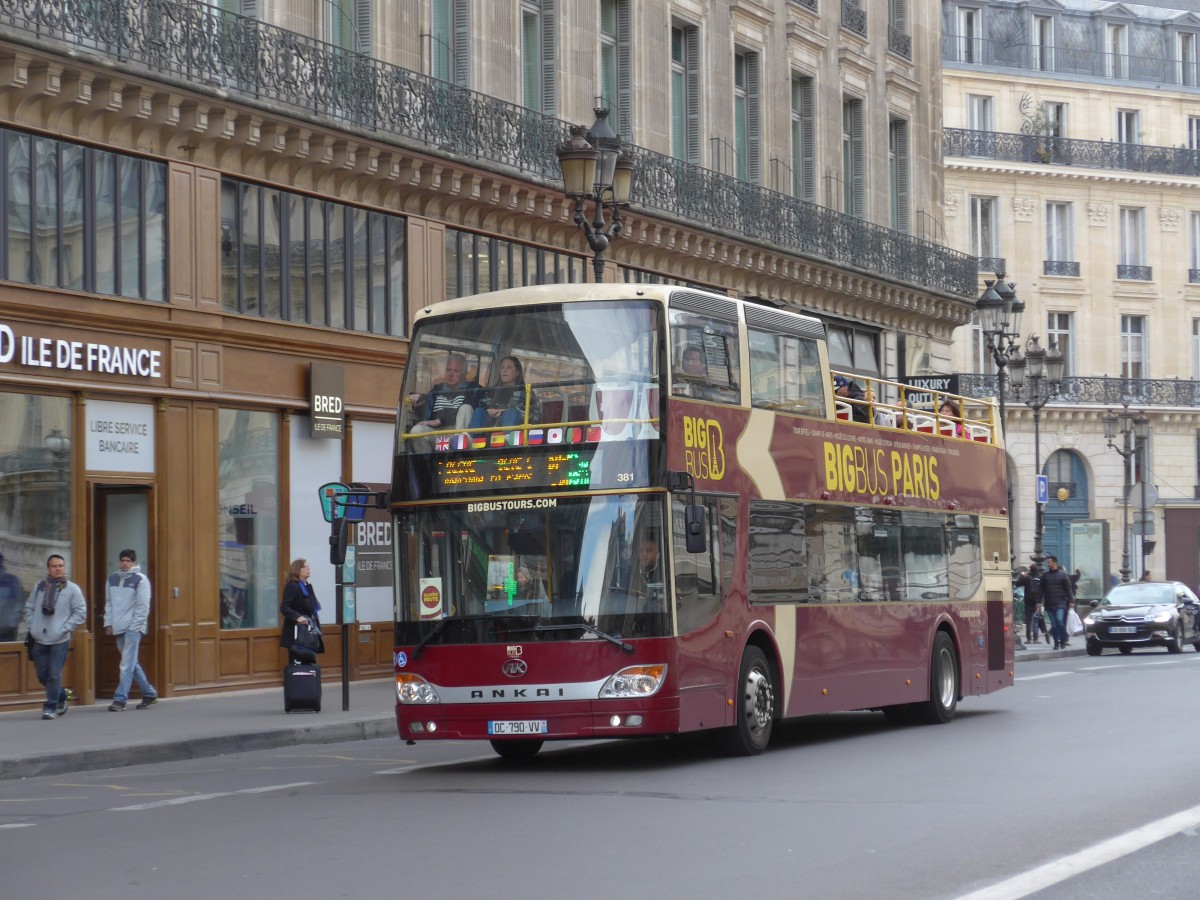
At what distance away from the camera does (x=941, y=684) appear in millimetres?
20641

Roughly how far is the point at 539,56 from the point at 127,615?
1262 cm

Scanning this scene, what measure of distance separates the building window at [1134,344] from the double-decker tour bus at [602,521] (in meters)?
51.2

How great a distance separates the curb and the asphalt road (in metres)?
0.27

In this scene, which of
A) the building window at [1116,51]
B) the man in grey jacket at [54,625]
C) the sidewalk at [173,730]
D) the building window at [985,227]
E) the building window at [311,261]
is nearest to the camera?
the sidewalk at [173,730]

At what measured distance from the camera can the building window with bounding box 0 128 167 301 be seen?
2153cm

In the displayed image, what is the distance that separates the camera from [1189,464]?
66.7 metres

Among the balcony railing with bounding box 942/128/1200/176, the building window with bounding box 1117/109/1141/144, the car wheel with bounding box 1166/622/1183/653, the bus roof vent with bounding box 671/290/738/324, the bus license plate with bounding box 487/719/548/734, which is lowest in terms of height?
the car wheel with bounding box 1166/622/1183/653

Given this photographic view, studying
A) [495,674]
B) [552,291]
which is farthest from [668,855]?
[552,291]

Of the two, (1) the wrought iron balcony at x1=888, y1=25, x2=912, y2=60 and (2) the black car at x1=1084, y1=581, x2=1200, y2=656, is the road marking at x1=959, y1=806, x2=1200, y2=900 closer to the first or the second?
(2) the black car at x1=1084, y1=581, x2=1200, y2=656

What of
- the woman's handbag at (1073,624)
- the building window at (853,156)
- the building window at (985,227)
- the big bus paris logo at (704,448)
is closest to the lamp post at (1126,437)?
the building window at (985,227)

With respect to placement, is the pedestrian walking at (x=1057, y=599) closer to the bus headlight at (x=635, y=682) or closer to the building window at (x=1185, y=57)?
the bus headlight at (x=635, y=682)

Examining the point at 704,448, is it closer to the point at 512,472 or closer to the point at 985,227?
the point at 512,472

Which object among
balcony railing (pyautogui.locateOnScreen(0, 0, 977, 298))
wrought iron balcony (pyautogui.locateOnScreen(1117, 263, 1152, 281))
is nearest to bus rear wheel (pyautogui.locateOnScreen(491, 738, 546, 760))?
balcony railing (pyautogui.locateOnScreen(0, 0, 977, 298))

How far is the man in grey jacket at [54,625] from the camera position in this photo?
20641mm
